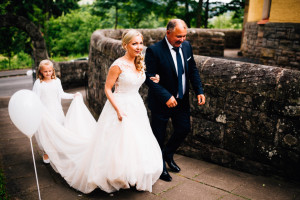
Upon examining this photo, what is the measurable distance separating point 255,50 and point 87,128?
1075 cm

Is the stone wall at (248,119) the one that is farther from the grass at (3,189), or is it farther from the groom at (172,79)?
the grass at (3,189)

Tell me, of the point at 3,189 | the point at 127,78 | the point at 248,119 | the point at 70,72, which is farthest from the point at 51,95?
the point at 70,72

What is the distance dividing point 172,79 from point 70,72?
11.0 metres

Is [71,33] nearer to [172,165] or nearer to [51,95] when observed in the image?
[51,95]

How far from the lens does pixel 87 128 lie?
3855 millimetres

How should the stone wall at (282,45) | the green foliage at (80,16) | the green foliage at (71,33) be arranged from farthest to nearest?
the green foliage at (71,33)
the green foliage at (80,16)
the stone wall at (282,45)

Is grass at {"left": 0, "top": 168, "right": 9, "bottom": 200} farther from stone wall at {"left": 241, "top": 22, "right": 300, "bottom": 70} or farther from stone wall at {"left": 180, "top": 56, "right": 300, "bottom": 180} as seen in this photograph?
stone wall at {"left": 241, "top": 22, "right": 300, "bottom": 70}

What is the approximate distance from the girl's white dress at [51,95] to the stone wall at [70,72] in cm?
918

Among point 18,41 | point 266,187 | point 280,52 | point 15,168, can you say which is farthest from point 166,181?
point 18,41

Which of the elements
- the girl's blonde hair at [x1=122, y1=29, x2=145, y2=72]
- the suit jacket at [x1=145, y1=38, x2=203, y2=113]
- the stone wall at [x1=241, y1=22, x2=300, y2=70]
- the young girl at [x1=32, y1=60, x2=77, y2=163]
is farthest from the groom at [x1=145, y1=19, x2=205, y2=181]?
the stone wall at [x1=241, y1=22, x2=300, y2=70]

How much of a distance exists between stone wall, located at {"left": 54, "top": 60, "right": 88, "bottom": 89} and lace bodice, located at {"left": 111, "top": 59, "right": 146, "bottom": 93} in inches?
417

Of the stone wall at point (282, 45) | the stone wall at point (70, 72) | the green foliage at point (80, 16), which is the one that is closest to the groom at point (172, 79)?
the stone wall at point (282, 45)

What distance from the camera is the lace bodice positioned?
290 cm

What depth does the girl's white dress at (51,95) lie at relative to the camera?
3.94 meters
